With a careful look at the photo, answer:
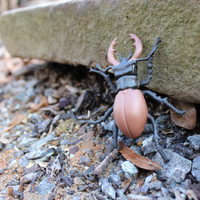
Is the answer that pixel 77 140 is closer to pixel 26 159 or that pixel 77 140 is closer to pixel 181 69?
pixel 26 159

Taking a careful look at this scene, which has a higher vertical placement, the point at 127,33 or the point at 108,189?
the point at 127,33

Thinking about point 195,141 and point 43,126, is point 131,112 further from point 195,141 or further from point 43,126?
point 43,126

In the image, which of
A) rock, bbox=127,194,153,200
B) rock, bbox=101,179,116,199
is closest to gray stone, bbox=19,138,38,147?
rock, bbox=101,179,116,199

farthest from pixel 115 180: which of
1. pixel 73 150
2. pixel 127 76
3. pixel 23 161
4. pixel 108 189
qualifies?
pixel 23 161

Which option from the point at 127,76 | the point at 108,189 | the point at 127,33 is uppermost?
the point at 127,33

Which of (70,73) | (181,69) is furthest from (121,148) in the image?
(70,73)

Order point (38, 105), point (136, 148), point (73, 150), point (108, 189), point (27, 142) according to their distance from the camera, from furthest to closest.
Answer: point (38, 105), point (27, 142), point (73, 150), point (136, 148), point (108, 189)

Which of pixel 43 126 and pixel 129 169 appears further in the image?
pixel 43 126

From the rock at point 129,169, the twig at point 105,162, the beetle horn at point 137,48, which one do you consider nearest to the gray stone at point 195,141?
the rock at point 129,169
